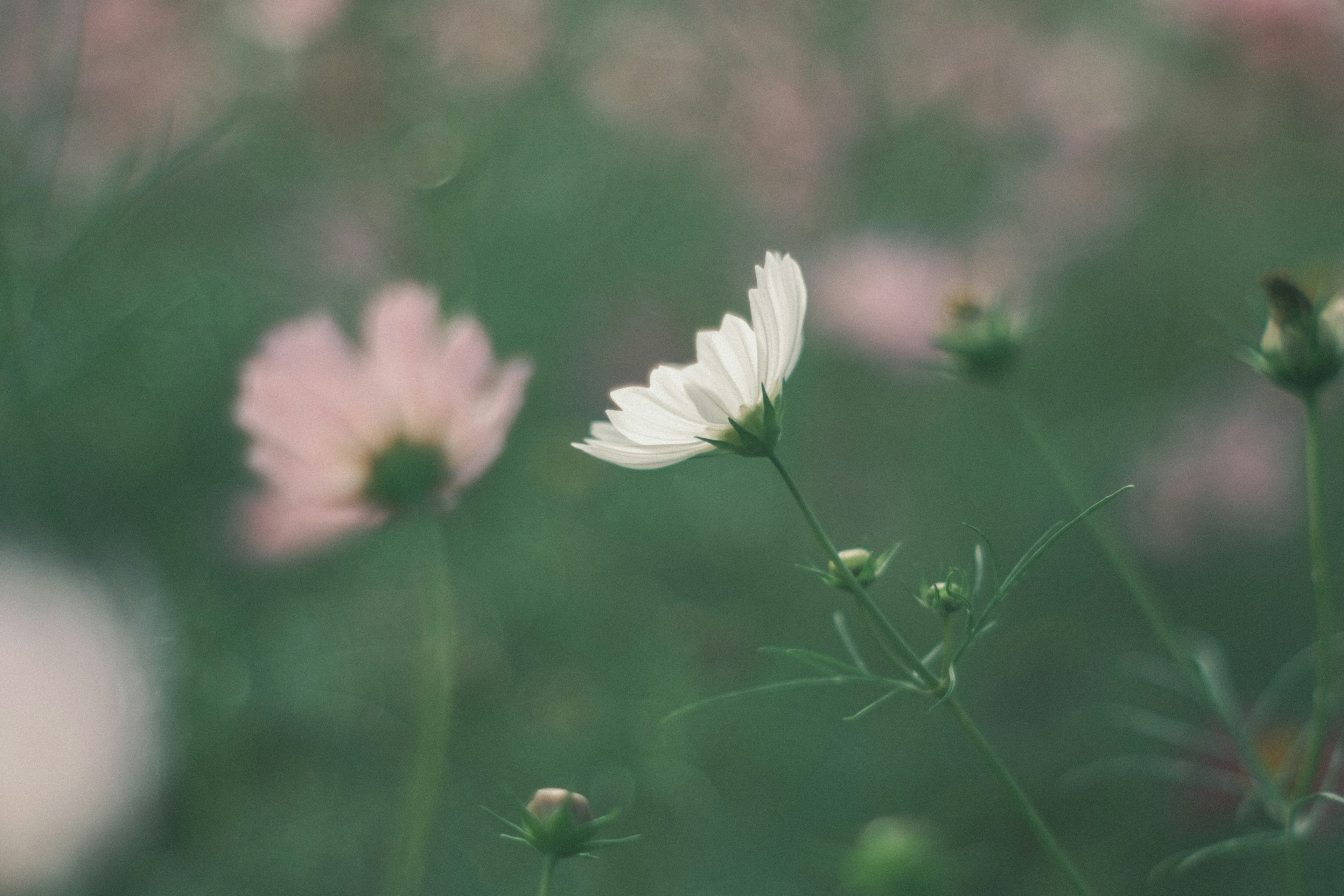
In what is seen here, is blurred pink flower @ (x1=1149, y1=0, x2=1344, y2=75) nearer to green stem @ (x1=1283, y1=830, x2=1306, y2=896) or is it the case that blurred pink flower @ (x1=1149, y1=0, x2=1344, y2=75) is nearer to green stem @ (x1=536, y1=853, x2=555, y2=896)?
green stem @ (x1=1283, y1=830, x2=1306, y2=896)

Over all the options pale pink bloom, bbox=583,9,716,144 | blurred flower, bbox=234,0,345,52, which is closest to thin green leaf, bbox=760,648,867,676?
blurred flower, bbox=234,0,345,52

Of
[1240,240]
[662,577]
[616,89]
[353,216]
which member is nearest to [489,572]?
[662,577]

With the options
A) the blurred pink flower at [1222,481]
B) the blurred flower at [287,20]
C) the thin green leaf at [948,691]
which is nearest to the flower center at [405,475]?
the thin green leaf at [948,691]

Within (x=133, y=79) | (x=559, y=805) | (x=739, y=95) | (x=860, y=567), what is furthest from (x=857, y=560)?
(x=739, y=95)

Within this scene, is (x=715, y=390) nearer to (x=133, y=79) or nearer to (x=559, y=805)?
(x=559, y=805)

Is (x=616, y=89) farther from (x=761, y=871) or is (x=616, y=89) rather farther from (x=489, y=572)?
(x=761, y=871)

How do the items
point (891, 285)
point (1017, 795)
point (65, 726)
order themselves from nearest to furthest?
1. point (1017, 795)
2. point (65, 726)
3. point (891, 285)
